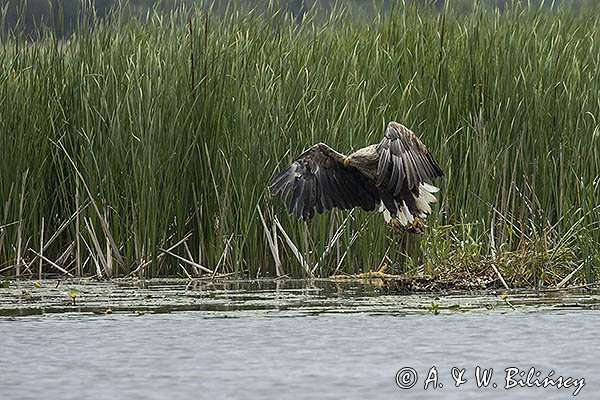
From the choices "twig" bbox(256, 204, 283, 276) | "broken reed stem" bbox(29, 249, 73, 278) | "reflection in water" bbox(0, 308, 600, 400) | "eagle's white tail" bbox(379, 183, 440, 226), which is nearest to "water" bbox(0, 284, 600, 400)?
"reflection in water" bbox(0, 308, 600, 400)

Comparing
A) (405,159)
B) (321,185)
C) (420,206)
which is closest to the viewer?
(405,159)

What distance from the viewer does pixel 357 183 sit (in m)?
8.15

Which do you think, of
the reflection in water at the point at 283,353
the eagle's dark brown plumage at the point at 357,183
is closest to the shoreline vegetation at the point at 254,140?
the eagle's dark brown plumage at the point at 357,183

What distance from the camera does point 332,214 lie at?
27.5 ft

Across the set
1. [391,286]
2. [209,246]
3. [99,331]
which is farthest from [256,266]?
[99,331]

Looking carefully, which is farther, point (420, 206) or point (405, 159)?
point (420, 206)

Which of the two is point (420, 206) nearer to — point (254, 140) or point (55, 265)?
point (254, 140)

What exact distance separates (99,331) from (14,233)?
2.92 m

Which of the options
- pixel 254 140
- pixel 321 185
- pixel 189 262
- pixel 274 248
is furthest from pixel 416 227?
pixel 189 262

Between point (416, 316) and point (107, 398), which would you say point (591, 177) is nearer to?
point (416, 316)

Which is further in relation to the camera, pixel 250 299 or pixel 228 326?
pixel 250 299

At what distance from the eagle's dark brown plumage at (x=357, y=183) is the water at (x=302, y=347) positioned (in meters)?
0.86

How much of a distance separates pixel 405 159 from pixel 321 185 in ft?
2.71

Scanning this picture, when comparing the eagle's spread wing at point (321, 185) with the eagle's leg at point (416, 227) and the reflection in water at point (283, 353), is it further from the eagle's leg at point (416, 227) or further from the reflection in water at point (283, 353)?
the reflection in water at point (283, 353)
